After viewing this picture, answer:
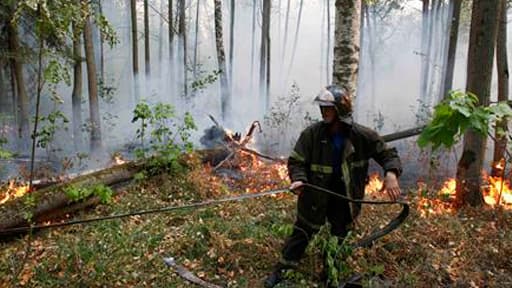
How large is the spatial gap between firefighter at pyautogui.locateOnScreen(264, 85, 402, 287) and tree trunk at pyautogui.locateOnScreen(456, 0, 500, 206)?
124 inches

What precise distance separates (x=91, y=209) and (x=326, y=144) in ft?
14.0

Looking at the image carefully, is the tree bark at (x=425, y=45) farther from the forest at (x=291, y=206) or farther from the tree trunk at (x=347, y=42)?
the tree trunk at (x=347, y=42)

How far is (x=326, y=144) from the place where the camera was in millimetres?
3516

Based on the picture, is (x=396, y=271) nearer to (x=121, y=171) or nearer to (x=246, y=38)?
(x=121, y=171)

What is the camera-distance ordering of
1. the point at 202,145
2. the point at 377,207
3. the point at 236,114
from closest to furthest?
the point at 377,207, the point at 202,145, the point at 236,114

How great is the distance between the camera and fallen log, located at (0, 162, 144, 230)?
16.6 feet

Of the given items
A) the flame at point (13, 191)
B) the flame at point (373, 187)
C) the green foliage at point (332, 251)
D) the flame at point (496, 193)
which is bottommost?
the flame at point (373, 187)

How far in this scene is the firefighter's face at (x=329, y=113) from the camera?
3.36 m

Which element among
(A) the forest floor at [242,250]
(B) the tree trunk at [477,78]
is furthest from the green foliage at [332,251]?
(B) the tree trunk at [477,78]

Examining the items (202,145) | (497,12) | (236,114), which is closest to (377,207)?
(497,12)

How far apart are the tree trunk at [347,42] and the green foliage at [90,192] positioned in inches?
157

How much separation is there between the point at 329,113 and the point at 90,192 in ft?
14.2

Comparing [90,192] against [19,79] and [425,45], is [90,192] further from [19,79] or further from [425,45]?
[425,45]

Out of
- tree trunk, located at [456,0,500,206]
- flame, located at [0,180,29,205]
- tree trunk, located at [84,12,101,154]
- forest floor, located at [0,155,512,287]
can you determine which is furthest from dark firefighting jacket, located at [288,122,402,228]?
tree trunk, located at [84,12,101,154]
